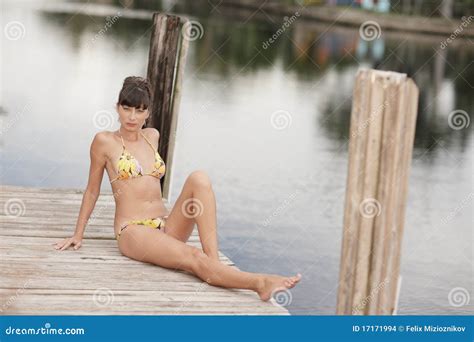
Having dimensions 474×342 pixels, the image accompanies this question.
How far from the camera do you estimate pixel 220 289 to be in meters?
7.27

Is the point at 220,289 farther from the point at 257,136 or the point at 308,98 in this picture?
the point at 308,98

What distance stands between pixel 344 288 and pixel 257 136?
46.7 ft

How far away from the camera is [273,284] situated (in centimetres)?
699

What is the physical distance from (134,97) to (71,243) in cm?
112

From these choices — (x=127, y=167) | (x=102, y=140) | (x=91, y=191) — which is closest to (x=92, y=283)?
(x=91, y=191)

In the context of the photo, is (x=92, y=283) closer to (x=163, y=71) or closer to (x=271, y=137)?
(x=163, y=71)

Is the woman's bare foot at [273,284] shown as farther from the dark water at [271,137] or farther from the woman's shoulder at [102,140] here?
the dark water at [271,137]

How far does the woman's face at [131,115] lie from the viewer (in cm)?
768

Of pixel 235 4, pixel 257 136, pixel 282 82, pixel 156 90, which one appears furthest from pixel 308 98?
pixel 235 4

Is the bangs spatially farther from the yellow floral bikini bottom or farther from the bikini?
the yellow floral bikini bottom

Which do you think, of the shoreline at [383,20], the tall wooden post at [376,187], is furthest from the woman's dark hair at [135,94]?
the shoreline at [383,20]

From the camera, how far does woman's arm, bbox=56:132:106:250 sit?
304 inches

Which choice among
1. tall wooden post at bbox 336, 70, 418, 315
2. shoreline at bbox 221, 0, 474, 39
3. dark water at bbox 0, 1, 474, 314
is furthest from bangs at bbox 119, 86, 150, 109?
shoreline at bbox 221, 0, 474, 39

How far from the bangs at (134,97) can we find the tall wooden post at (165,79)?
8.31 feet
